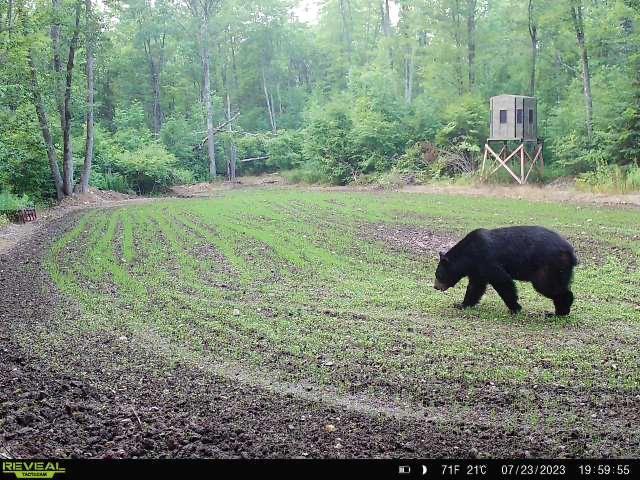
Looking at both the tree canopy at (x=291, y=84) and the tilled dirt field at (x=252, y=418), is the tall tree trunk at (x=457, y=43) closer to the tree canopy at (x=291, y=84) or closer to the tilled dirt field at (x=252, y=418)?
the tree canopy at (x=291, y=84)

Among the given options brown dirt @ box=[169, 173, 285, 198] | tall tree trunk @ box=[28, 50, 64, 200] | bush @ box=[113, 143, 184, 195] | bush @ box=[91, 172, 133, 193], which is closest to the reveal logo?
tall tree trunk @ box=[28, 50, 64, 200]

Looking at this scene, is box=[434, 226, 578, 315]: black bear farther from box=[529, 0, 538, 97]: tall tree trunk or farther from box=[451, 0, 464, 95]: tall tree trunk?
box=[451, 0, 464, 95]: tall tree trunk

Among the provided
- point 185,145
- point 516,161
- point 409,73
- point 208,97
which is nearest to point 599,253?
point 516,161

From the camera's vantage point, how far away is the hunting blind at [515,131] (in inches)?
1122

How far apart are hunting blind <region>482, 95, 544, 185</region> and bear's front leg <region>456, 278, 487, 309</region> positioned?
2125 cm

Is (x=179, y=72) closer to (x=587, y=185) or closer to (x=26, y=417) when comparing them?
(x=587, y=185)

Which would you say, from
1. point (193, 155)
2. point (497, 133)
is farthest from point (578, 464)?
point (193, 155)

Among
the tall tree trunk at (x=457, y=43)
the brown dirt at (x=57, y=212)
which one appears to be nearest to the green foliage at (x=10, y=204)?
the brown dirt at (x=57, y=212)

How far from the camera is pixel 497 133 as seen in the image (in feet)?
96.4

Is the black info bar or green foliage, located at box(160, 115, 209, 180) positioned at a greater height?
green foliage, located at box(160, 115, 209, 180)

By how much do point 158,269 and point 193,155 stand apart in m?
36.4

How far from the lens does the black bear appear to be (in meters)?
7.48

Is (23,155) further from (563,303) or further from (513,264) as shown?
(563,303)

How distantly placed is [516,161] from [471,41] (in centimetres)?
998
